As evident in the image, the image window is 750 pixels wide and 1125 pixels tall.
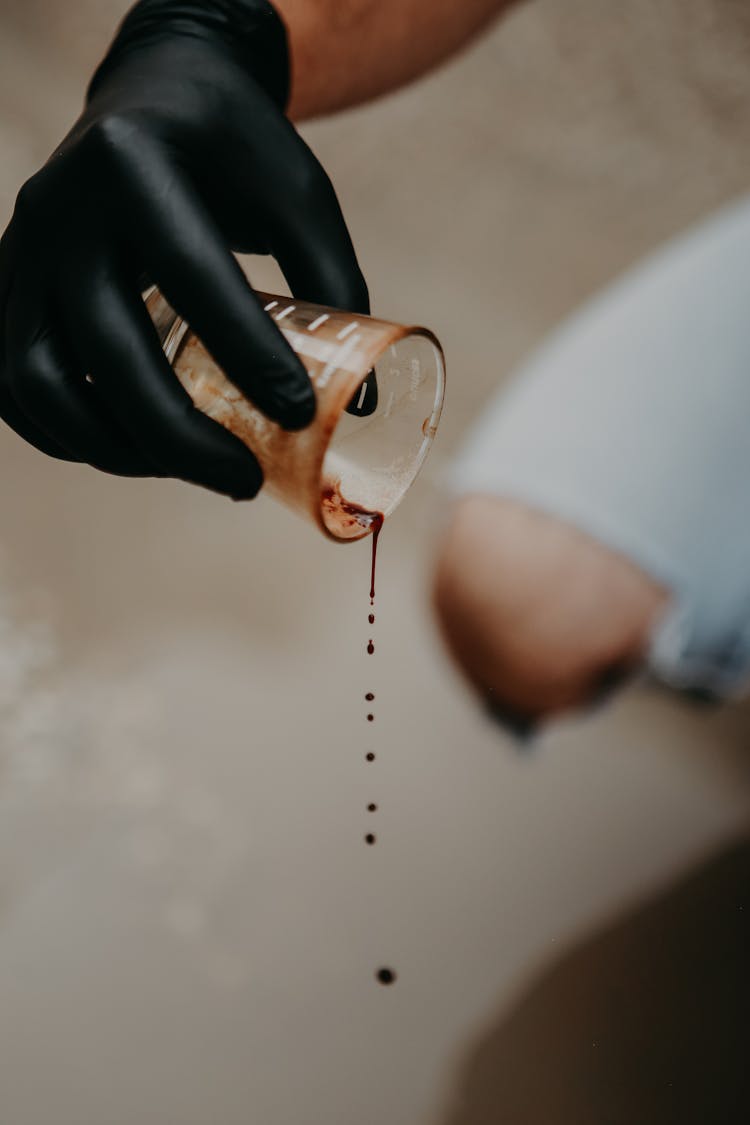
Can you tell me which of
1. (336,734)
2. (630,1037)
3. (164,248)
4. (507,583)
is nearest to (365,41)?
(164,248)

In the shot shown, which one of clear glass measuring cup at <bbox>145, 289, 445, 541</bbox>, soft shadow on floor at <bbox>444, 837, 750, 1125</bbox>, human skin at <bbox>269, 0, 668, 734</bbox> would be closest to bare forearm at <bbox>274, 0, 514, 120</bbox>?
human skin at <bbox>269, 0, 668, 734</bbox>

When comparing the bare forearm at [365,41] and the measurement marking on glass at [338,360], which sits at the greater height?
the bare forearm at [365,41]

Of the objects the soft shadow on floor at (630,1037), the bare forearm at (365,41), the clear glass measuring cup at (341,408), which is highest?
the bare forearm at (365,41)

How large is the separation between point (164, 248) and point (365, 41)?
1.12 feet

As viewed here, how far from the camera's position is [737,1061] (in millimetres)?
843

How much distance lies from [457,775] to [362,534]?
72 cm

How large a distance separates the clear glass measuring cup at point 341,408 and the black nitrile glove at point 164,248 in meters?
0.01

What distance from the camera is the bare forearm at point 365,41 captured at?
0.59 m

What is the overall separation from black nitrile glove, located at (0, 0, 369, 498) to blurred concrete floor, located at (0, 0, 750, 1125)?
0.56 metres

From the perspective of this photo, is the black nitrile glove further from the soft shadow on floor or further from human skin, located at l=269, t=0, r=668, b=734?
the soft shadow on floor

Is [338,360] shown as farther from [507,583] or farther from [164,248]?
[507,583]

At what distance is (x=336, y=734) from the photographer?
1.12 metres

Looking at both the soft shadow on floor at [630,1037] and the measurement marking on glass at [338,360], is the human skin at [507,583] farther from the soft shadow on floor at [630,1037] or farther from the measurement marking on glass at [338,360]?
the soft shadow on floor at [630,1037]

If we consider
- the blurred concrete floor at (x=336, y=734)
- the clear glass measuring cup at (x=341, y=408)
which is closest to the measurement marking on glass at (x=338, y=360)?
the clear glass measuring cup at (x=341, y=408)
